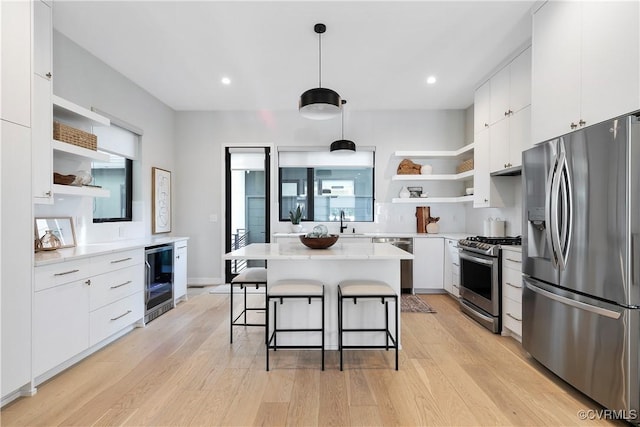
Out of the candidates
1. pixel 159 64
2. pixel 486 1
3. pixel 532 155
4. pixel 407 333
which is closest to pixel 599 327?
pixel 532 155

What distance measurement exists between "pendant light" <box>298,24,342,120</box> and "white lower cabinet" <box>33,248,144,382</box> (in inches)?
86.7

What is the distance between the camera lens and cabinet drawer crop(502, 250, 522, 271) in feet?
9.83

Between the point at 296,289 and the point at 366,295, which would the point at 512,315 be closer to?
the point at 366,295

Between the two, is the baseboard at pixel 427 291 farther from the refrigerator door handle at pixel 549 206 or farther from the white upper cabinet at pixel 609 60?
the white upper cabinet at pixel 609 60

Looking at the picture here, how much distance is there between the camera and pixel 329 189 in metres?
5.59

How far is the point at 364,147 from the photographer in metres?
5.41

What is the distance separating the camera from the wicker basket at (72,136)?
268 cm

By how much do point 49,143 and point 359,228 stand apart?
414 centimetres

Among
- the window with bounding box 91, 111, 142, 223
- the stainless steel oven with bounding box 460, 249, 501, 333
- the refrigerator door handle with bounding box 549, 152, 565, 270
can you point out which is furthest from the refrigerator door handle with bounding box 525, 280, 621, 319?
the window with bounding box 91, 111, 142, 223

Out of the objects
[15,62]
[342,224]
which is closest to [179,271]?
[342,224]

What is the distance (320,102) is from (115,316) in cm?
269

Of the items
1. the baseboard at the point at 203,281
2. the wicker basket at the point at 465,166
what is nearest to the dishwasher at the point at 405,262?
the wicker basket at the point at 465,166

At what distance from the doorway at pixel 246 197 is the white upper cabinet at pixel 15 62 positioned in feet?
11.1

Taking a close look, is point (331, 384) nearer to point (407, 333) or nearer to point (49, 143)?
point (407, 333)
